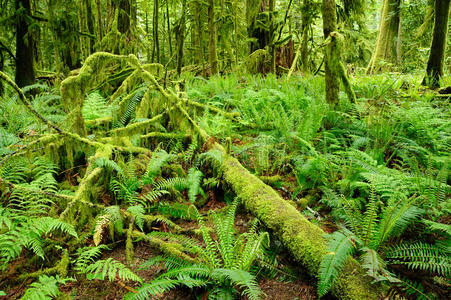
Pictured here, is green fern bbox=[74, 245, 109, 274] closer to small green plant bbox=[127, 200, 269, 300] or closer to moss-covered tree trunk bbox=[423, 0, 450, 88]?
small green plant bbox=[127, 200, 269, 300]

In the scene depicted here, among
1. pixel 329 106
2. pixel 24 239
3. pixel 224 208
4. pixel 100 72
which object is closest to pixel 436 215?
pixel 224 208

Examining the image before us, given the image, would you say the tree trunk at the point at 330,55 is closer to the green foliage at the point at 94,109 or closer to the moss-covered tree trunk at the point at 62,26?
the green foliage at the point at 94,109

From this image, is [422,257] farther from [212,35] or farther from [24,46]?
[24,46]

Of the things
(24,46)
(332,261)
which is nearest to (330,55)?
(332,261)

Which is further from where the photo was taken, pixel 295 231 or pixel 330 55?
pixel 330 55

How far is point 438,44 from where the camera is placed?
5.68 m

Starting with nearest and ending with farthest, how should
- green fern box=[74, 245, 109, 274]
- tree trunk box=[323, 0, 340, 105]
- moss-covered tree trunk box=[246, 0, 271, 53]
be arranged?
green fern box=[74, 245, 109, 274]
tree trunk box=[323, 0, 340, 105]
moss-covered tree trunk box=[246, 0, 271, 53]

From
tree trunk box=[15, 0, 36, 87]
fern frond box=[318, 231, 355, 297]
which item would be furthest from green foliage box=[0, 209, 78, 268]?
tree trunk box=[15, 0, 36, 87]

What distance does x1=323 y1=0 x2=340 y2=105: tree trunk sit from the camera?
3760mm

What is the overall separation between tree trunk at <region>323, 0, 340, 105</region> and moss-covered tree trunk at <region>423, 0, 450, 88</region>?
10.6 ft

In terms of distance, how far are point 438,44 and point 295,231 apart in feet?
20.8

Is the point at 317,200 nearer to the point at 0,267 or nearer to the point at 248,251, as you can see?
the point at 248,251

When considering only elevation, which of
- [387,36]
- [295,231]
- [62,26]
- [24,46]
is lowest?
[295,231]

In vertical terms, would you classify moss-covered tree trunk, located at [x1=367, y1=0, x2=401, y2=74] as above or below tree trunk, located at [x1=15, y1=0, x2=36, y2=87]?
above
